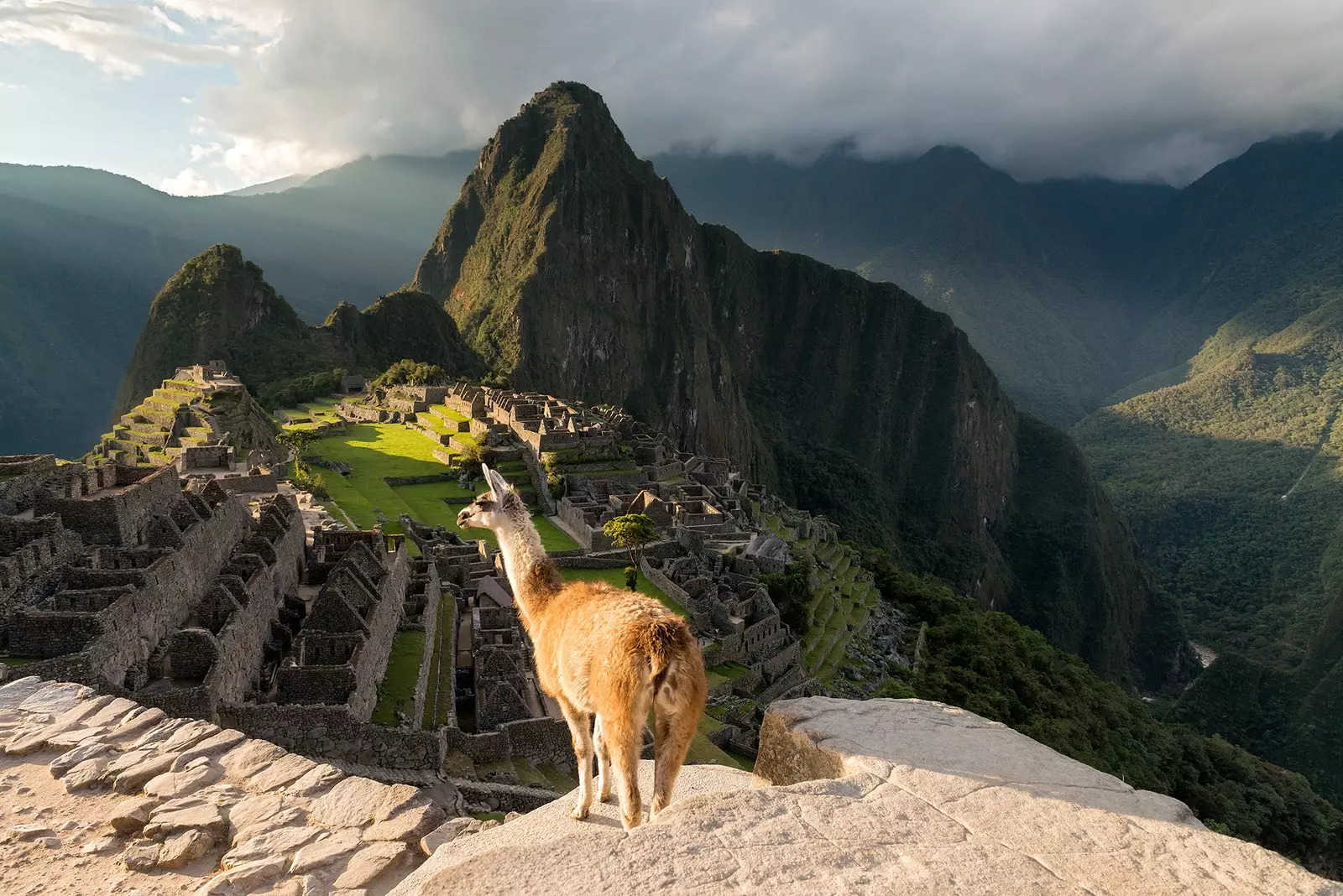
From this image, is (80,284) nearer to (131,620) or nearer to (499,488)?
(131,620)

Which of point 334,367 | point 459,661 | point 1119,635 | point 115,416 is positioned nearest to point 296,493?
point 459,661

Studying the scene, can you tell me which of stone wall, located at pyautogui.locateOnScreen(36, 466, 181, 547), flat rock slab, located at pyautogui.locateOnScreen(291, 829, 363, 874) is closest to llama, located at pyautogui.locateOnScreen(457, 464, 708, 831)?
flat rock slab, located at pyautogui.locateOnScreen(291, 829, 363, 874)

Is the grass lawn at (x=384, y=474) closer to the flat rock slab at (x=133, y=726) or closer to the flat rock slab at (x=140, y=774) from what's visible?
the flat rock slab at (x=133, y=726)

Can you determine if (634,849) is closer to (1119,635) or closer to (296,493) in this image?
(296,493)

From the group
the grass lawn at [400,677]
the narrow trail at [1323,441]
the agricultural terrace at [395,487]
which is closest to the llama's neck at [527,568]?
the grass lawn at [400,677]

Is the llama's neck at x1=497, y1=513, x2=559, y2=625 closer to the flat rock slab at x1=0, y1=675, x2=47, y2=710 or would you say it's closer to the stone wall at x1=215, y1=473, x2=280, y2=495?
the flat rock slab at x1=0, y1=675, x2=47, y2=710
